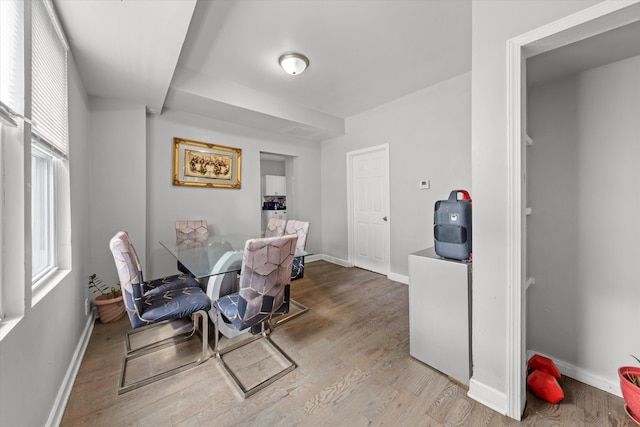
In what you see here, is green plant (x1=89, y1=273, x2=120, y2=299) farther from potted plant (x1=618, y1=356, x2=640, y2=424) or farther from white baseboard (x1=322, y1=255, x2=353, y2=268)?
potted plant (x1=618, y1=356, x2=640, y2=424)

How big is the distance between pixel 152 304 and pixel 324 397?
1.34 meters

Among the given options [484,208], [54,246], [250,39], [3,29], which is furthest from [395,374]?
[250,39]

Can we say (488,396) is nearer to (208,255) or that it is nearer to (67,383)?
(208,255)

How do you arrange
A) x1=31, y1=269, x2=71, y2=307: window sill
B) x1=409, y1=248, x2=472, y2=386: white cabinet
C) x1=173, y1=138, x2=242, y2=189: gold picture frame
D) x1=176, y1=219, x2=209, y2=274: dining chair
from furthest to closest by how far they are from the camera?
x1=173, y1=138, x2=242, y2=189: gold picture frame, x1=176, y1=219, x2=209, y2=274: dining chair, x1=409, y1=248, x2=472, y2=386: white cabinet, x1=31, y1=269, x2=71, y2=307: window sill

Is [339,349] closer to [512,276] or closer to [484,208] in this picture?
[512,276]

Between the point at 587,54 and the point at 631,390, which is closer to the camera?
the point at 631,390

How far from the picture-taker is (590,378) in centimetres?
152

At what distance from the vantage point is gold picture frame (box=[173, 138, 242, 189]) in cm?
328

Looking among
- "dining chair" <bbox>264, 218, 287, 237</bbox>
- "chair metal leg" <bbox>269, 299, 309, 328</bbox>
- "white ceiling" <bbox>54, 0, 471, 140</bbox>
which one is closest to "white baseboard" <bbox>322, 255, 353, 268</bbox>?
"dining chair" <bbox>264, 218, 287, 237</bbox>

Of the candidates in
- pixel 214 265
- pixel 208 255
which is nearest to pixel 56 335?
pixel 214 265

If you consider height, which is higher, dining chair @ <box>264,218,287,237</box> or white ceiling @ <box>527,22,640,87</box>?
white ceiling @ <box>527,22,640,87</box>

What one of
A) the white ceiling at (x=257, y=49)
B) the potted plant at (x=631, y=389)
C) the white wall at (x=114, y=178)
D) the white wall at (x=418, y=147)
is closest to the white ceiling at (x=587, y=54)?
the white ceiling at (x=257, y=49)

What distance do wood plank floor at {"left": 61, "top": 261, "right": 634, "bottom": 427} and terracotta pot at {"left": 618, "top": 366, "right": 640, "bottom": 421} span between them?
3.6 inches

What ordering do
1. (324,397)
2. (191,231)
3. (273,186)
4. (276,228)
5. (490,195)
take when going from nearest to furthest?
1. (490,195)
2. (324,397)
3. (191,231)
4. (276,228)
5. (273,186)
